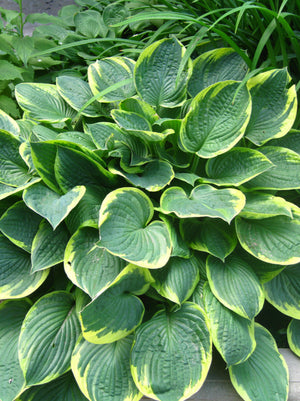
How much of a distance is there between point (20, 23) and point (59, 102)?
0.76m

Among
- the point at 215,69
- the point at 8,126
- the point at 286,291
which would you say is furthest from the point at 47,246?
the point at 215,69

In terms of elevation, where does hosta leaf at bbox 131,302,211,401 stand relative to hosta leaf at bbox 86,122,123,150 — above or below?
below

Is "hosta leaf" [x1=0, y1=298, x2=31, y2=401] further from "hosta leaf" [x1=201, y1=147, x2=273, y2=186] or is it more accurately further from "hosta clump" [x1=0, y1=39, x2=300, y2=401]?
"hosta leaf" [x1=201, y1=147, x2=273, y2=186]

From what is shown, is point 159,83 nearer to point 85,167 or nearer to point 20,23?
point 85,167

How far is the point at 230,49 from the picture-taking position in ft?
4.21

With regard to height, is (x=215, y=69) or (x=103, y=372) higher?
(x=215, y=69)

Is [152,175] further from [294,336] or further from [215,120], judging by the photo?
[294,336]

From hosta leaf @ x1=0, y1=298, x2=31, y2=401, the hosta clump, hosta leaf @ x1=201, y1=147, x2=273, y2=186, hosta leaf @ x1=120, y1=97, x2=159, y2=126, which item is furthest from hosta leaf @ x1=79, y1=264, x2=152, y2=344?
hosta leaf @ x1=120, y1=97, x2=159, y2=126

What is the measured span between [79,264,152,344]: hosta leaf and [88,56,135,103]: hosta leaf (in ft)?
2.17

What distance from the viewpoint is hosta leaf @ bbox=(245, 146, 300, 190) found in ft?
3.59

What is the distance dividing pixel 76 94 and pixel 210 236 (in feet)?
2.33

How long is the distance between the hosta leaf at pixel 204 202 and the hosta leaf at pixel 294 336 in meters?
0.45

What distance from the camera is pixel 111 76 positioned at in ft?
4.40

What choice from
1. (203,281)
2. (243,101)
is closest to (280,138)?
(243,101)
